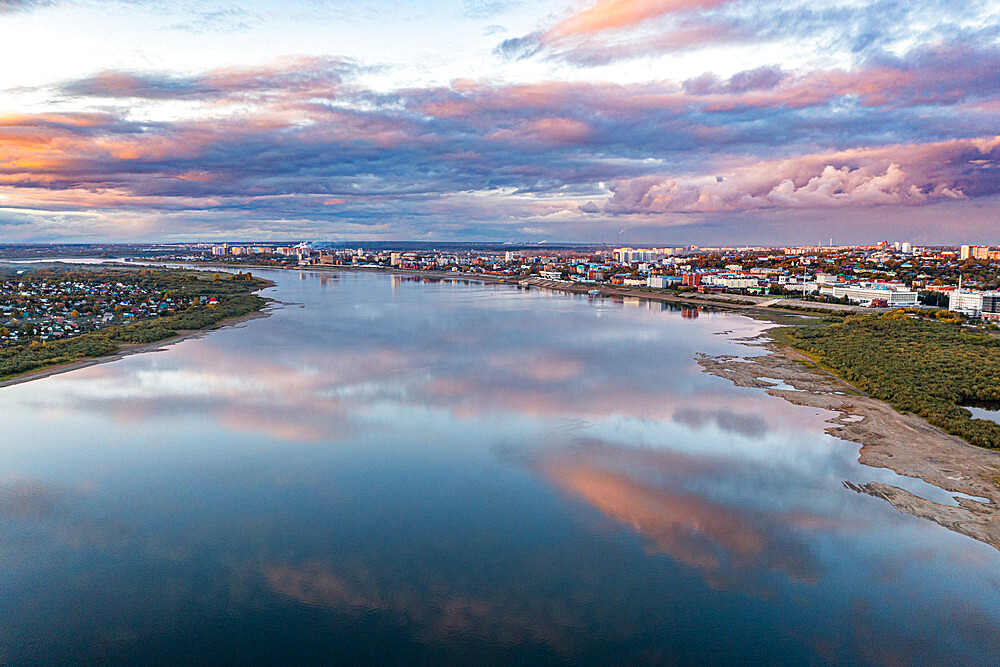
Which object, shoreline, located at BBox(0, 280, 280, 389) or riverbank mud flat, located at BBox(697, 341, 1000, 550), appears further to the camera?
shoreline, located at BBox(0, 280, 280, 389)

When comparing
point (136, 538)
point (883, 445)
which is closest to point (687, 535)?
point (883, 445)

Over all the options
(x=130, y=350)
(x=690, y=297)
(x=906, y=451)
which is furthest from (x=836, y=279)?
(x=130, y=350)

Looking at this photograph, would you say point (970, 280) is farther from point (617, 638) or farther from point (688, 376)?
point (617, 638)

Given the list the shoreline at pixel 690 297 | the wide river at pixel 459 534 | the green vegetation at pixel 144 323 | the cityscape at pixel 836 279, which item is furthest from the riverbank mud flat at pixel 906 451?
the green vegetation at pixel 144 323

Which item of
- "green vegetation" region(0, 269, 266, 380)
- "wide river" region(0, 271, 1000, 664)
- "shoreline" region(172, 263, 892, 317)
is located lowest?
"wide river" region(0, 271, 1000, 664)

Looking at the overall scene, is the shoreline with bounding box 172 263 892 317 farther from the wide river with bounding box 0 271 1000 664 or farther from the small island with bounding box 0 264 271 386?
the small island with bounding box 0 264 271 386

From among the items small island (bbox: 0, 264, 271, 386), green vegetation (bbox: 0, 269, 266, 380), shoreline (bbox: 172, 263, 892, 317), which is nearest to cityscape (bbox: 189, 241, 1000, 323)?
shoreline (bbox: 172, 263, 892, 317)

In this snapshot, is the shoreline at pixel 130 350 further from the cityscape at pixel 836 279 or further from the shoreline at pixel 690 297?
the cityscape at pixel 836 279
